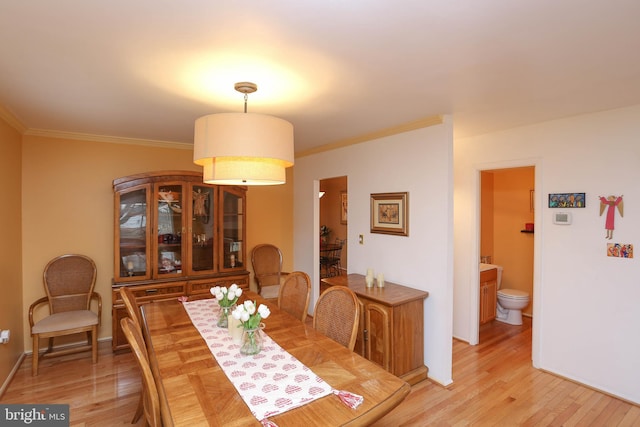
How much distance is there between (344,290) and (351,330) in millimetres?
259

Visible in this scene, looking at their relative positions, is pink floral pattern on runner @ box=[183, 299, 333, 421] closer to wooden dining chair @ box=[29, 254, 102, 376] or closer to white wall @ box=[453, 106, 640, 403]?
wooden dining chair @ box=[29, 254, 102, 376]

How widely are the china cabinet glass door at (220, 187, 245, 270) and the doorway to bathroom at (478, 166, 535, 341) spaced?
3.18m

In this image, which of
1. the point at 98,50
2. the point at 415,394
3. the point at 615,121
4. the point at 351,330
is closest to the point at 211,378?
the point at 351,330

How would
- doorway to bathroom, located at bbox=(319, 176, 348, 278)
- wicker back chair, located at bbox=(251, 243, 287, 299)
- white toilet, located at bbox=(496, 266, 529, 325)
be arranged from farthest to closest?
doorway to bathroom, located at bbox=(319, 176, 348, 278) < wicker back chair, located at bbox=(251, 243, 287, 299) < white toilet, located at bbox=(496, 266, 529, 325)

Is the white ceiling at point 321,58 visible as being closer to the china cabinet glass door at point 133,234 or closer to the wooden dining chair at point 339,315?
the china cabinet glass door at point 133,234

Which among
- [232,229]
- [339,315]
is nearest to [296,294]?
[339,315]

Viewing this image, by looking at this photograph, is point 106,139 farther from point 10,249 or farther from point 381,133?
point 381,133

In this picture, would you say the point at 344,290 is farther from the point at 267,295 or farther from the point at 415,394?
the point at 267,295

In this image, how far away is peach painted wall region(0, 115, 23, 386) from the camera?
9.09 feet

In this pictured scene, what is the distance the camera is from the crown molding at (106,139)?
11.1ft

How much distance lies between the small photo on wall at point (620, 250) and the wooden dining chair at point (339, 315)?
224 centimetres

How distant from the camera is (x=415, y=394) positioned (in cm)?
270
